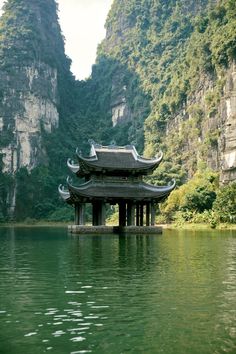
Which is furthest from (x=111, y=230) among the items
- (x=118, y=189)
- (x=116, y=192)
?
(x=118, y=189)

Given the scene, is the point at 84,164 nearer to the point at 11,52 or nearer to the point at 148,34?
the point at 11,52

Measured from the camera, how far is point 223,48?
86875 mm

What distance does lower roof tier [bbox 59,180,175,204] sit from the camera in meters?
38.4

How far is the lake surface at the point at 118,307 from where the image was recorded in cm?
777

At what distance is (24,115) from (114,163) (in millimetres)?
82601

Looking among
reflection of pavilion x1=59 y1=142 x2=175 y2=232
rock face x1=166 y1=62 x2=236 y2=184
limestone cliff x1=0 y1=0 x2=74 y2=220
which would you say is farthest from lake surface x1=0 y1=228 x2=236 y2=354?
limestone cliff x1=0 y1=0 x2=74 y2=220

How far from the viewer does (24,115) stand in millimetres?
118875

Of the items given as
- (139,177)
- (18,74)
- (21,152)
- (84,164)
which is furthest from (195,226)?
(18,74)

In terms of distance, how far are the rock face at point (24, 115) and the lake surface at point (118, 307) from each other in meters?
A: 101

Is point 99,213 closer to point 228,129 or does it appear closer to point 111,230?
point 111,230

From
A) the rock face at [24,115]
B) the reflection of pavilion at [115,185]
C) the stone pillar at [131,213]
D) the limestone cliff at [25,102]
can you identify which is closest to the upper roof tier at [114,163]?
the reflection of pavilion at [115,185]

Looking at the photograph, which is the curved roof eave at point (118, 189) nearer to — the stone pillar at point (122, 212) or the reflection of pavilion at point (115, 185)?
the reflection of pavilion at point (115, 185)

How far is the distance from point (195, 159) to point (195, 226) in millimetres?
35874

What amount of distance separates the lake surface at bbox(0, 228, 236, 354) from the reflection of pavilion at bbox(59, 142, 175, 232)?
2088cm
